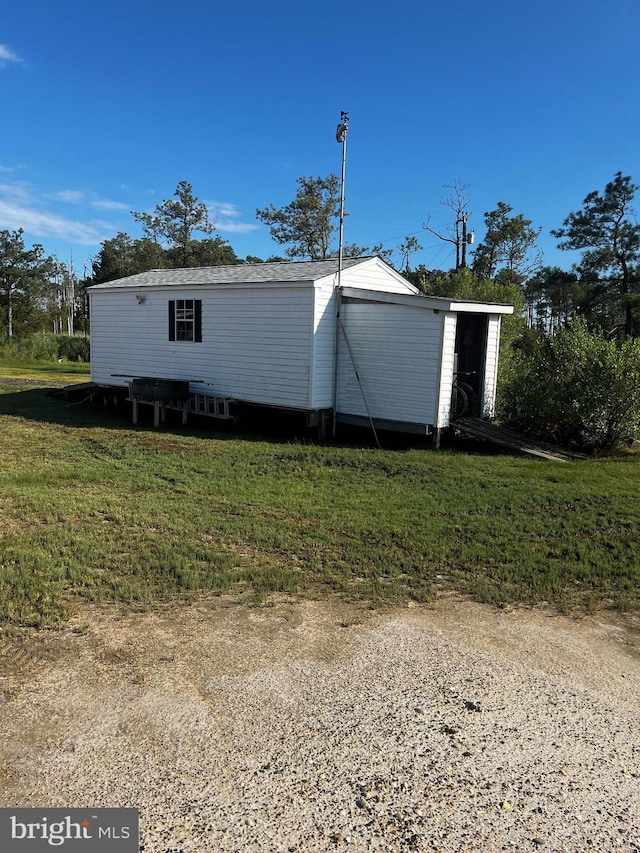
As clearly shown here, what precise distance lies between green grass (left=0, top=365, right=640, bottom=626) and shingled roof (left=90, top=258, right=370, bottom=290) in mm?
3724

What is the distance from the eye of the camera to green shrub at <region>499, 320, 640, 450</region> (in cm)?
984

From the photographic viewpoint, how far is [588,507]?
671 centimetres

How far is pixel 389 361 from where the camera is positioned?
10.9 meters

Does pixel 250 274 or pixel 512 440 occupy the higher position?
pixel 250 274

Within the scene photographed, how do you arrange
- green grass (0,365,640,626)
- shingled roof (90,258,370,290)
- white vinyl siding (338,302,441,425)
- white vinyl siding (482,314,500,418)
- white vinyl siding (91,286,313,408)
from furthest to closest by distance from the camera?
1. shingled roof (90,258,370,290)
2. white vinyl siding (482,314,500,418)
3. white vinyl siding (91,286,313,408)
4. white vinyl siding (338,302,441,425)
5. green grass (0,365,640,626)

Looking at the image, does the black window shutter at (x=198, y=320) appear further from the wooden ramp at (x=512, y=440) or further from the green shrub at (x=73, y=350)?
the green shrub at (x=73, y=350)

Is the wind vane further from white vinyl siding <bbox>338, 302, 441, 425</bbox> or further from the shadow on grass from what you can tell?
the shadow on grass

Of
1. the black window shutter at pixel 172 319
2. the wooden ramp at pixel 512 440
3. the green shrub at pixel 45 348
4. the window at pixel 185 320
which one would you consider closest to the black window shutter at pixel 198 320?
the window at pixel 185 320

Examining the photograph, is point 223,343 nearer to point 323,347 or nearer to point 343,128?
point 323,347

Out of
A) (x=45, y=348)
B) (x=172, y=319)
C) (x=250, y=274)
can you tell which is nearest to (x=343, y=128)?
(x=250, y=274)

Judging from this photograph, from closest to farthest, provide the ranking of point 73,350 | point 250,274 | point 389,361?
point 389,361
point 250,274
point 73,350

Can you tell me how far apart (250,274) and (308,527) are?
26.4 feet

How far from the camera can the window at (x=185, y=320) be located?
13094 millimetres

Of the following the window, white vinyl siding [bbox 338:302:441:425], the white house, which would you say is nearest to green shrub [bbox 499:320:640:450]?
the white house
